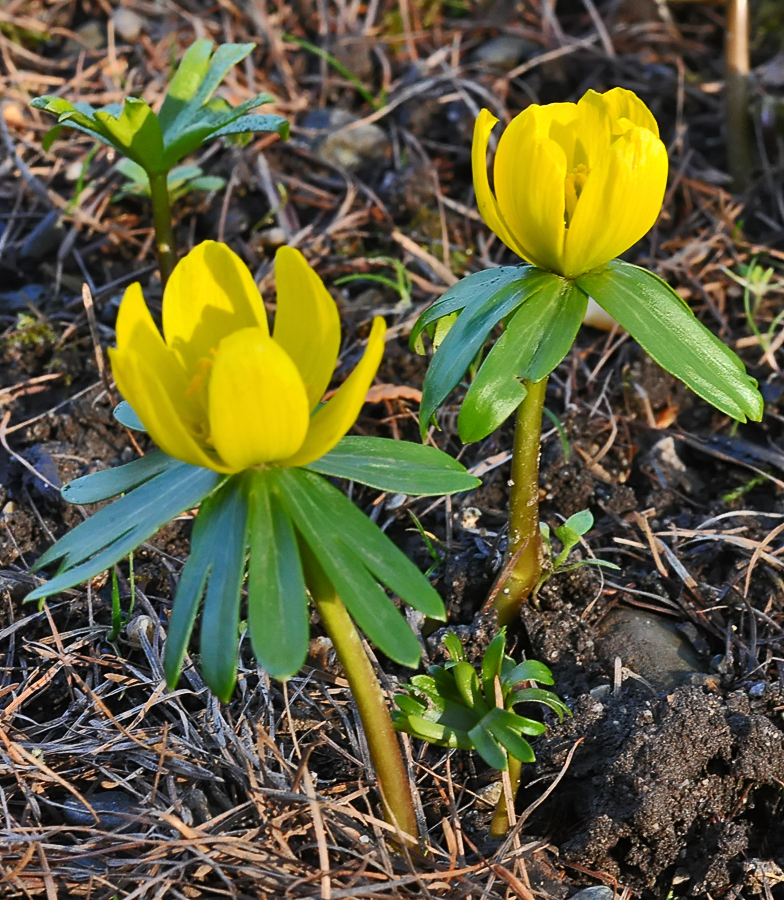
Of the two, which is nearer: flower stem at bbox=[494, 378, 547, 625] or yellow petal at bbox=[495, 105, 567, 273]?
yellow petal at bbox=[495, 105, 567, 273]

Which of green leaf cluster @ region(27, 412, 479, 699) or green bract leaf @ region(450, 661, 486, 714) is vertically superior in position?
green leaf cluster @ region(27, 412, 479, 699)

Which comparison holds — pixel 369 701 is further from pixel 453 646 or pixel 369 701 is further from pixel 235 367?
pixel 235 367

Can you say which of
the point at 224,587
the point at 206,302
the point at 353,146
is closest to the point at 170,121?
the point at 353,146

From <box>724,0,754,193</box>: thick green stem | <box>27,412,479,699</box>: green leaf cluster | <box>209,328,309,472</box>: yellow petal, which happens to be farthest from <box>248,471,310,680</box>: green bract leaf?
<box>724,0,754,193</box>: thick green stem

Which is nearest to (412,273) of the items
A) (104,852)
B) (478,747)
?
(478,747)

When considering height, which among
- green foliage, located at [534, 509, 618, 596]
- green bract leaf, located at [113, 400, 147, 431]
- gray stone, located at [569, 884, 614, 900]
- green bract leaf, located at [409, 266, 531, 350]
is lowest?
gray stone, located at [569, 884, 614, 900]

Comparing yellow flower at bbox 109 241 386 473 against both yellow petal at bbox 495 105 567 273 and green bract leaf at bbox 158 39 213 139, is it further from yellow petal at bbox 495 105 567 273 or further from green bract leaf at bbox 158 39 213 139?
green bract leaf at bbox 158 39 213 139

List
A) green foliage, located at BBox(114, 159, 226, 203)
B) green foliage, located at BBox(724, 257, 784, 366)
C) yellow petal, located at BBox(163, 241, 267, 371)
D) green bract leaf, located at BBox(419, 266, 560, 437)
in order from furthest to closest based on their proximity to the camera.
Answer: green foliage, located at BBox(114, 159, 226, 203) < green foliage, located at BBox(724, 257, 784, 366) < green bract leaf, located at BBox(419, 266, 560, 437) < yellow petal, located at BBox(163, 241, 267, 371)

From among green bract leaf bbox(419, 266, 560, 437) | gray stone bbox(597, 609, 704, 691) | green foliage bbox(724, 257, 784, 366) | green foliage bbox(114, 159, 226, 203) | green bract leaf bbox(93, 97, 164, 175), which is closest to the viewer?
green bract leaf bbox(419, 266, 560, 437)

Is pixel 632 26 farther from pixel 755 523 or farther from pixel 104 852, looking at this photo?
pixel 104 852
